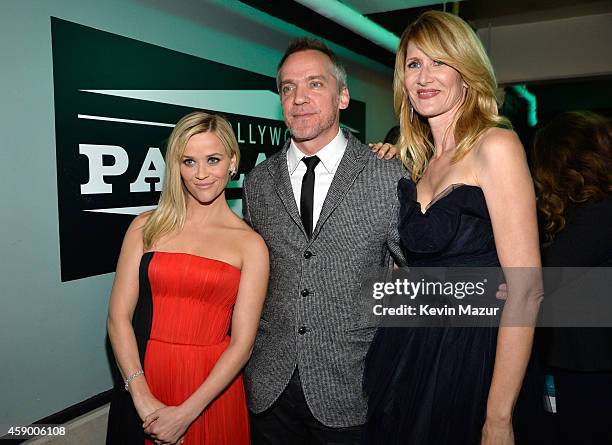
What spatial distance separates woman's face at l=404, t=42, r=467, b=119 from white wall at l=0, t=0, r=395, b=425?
60.5 inches

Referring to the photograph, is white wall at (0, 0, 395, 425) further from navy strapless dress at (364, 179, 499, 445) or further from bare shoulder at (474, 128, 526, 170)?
bare shoulder at (474, 128, 526, 170)

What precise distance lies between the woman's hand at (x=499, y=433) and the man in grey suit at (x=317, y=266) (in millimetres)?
490

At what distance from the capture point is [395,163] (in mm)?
1974

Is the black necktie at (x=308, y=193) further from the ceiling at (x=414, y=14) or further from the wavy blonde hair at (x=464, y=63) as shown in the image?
the ceiling at (x=414, y=14)

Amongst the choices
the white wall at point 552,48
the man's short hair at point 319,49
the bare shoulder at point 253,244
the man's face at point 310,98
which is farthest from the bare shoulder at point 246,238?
the white wall at point 552,48

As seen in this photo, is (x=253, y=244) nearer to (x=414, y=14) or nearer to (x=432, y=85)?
(x=432, y=85)

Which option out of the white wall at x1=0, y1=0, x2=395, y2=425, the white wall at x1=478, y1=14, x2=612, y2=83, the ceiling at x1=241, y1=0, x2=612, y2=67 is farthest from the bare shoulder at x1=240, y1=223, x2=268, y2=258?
the white wall at x1=478, y1=14, x2=612, y2=83

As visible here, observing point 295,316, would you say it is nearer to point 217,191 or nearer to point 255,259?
point 255,259

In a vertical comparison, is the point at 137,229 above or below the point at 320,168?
below

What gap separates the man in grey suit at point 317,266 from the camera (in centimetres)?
185

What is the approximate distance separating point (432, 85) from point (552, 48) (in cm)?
523

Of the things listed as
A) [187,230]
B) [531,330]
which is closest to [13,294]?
[187,230]

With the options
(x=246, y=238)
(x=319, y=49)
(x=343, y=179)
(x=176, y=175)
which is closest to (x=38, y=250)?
(x=176, y=175)

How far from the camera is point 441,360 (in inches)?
66.5
